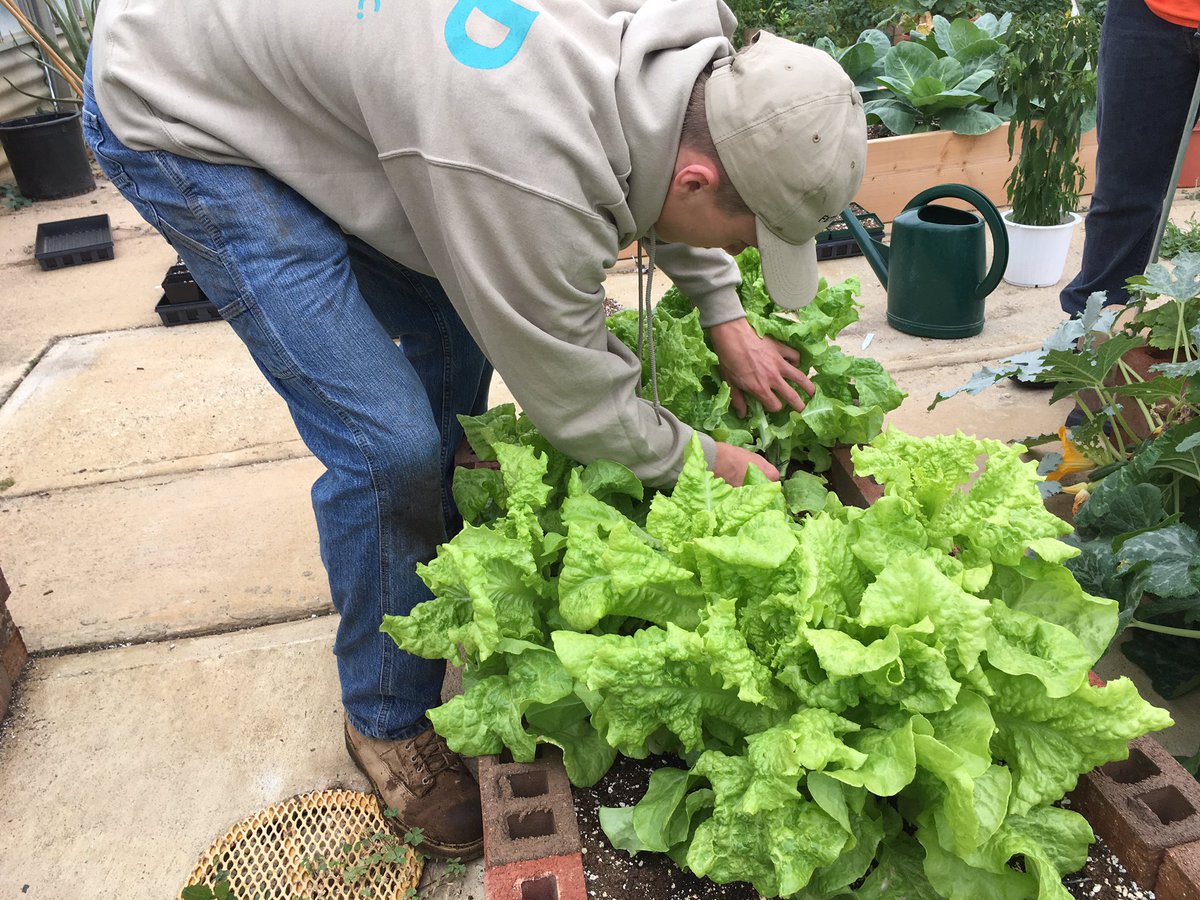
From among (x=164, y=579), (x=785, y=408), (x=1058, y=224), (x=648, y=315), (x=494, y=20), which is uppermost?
(x=494, y=20)

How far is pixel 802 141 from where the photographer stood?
136 centimetres

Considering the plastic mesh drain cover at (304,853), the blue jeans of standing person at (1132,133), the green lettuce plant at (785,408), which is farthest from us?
the blue jeans of standing person at (1132,133)

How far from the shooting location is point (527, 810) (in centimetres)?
129

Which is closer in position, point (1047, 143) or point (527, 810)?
point (527, 810)

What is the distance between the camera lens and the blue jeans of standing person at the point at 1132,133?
9.26 ft

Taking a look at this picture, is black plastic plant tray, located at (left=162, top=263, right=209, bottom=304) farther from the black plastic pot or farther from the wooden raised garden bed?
the wooden raised garden bed

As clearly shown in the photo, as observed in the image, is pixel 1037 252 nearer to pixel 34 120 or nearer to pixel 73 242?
pixel 73 242

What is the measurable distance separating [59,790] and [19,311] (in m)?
Answer: 3.10

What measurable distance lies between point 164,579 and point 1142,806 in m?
2.37

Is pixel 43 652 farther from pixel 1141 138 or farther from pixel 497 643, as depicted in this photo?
pixel 1141 138

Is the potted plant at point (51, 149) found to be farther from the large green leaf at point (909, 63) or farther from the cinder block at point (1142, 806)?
the cinder block at point (1142, 806)

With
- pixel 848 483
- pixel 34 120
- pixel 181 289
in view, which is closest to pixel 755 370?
pixel 848 483

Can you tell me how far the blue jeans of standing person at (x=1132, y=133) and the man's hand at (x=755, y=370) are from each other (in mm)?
1613

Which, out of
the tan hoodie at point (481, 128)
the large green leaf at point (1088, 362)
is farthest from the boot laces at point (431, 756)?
the large green leaf at point (1088, 362)
